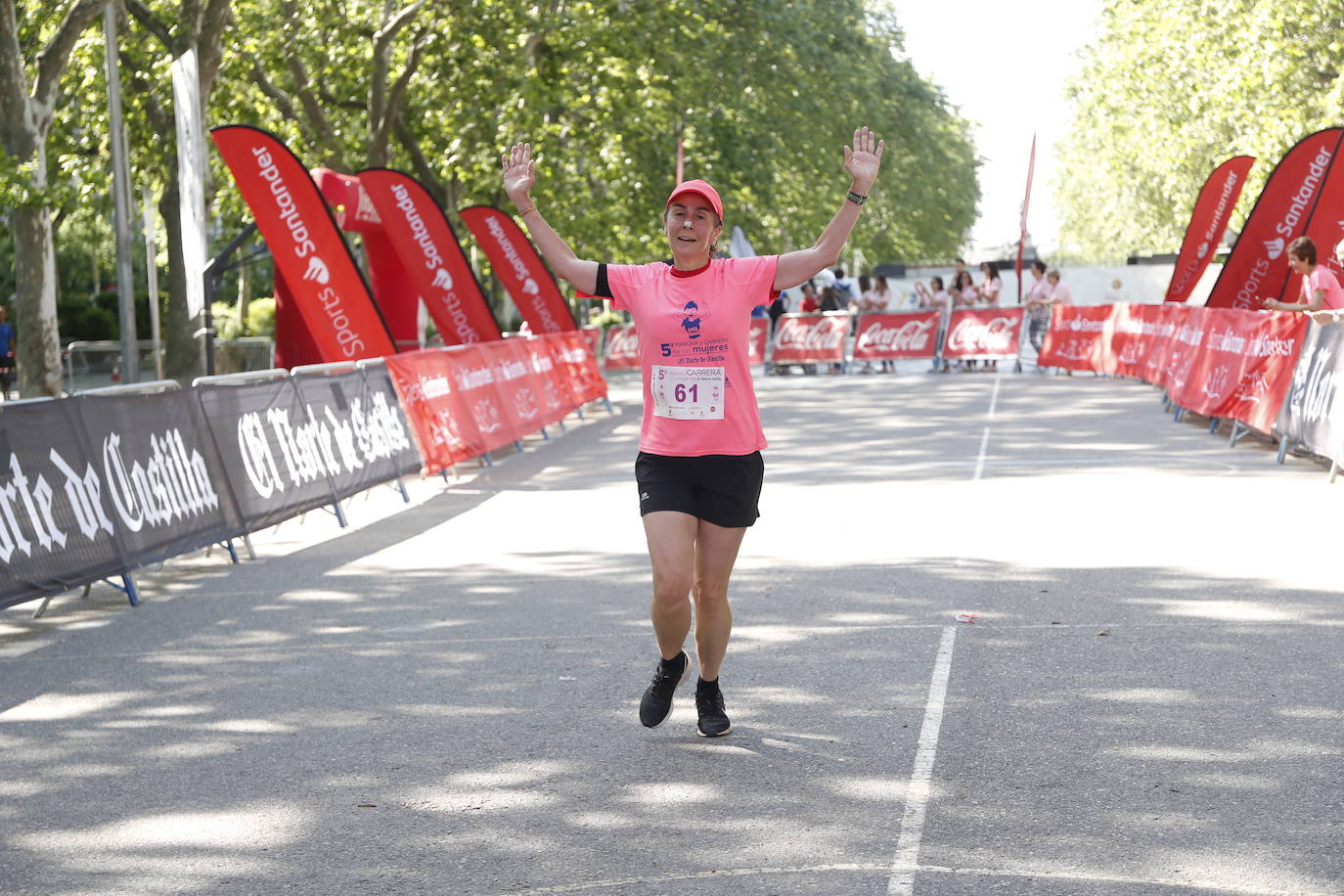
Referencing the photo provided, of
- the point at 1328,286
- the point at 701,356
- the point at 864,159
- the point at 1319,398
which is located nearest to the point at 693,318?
the point at 701,356

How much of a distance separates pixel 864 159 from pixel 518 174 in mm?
1286

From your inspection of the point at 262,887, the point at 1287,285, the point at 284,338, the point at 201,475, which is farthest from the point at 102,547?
the point at 1287,285

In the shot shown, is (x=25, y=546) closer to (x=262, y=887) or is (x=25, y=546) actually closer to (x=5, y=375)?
(x=262, y=887)

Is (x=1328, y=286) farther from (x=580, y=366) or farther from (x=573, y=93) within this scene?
(x=573, y=93)

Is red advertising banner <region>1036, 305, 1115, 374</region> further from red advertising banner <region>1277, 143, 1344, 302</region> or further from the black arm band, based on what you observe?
the black arm band

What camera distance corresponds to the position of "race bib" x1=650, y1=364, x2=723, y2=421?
6191mm

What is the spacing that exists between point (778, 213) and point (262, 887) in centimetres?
4583

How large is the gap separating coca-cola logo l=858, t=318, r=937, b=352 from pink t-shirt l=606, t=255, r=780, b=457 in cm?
2878

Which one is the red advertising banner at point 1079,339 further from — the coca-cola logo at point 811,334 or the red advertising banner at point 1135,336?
the coca-cola logo at point 811,334

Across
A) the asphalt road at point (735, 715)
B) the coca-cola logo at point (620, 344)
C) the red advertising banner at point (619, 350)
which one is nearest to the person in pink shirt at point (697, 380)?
the asphalt road at point (735, 715)

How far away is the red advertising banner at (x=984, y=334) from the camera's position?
33.4 metres

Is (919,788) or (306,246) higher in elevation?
(306,246)

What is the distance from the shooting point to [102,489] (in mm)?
9789

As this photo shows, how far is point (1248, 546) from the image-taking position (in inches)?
417
